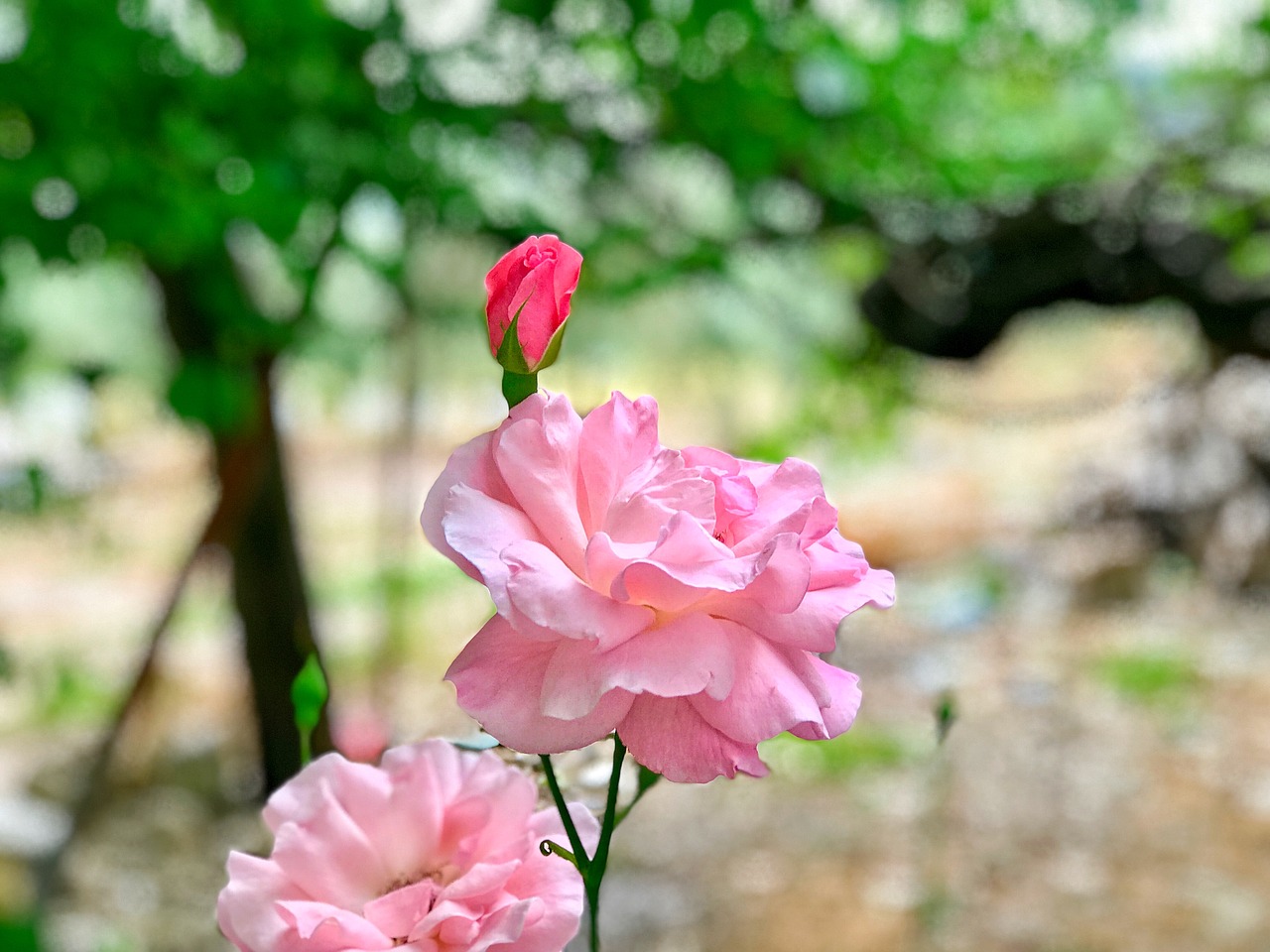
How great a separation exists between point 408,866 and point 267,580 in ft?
5.11

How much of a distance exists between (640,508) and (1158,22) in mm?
1587

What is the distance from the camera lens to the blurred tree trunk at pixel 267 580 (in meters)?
→ 1.57

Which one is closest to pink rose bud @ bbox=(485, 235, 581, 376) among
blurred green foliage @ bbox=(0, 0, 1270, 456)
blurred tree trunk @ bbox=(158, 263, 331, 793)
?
blurred green foliage @ bbox=(0, 0, 1270, 456)

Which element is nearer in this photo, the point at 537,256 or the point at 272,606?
the point at 537,256

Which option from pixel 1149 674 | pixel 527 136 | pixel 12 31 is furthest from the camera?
pixel 1149 674

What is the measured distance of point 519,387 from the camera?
227 mm

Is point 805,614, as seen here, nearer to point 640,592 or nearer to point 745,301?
point 640,592

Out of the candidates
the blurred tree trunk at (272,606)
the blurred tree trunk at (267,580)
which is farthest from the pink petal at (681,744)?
the blurred tree trunk at (272,606)

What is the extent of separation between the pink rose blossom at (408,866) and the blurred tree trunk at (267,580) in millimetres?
1204

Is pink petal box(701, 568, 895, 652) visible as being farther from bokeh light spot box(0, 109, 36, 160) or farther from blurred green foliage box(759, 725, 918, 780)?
blurred green foliage box(759, 725, 918, 780)

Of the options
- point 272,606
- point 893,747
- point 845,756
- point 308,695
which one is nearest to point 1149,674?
point 893,747

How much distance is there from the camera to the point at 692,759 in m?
0.20

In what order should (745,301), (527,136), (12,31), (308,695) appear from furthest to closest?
(745,301), (527,136), (12,31), (308,695)

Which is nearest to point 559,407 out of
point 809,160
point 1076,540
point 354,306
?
point 809,160
